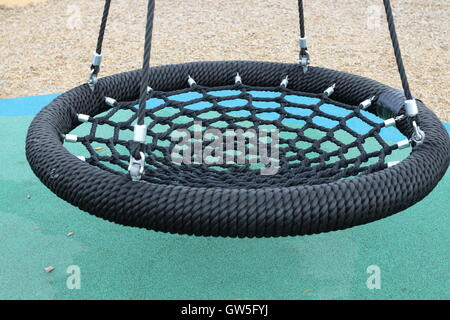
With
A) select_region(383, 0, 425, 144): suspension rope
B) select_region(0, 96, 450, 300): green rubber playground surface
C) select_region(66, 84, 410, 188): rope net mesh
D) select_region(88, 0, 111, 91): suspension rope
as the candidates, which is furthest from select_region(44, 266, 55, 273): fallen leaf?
select_region(383, 0, 425, 144): suspension rope

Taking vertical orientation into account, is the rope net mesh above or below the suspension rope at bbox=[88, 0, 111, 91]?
below

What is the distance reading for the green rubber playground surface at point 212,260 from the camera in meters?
1.50

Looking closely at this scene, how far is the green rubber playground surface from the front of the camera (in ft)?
4.92

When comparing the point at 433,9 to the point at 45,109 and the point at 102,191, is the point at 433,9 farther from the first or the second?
the point at 102,191

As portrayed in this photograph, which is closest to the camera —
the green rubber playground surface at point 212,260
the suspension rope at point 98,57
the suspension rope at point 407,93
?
the suspension rope at point 407,93

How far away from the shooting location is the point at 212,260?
1646mm

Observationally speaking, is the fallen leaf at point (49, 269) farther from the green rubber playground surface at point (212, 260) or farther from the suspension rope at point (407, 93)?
the suspension rope at point (407, 93)

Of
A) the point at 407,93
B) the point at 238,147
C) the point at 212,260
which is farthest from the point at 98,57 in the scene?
the point at 407,93

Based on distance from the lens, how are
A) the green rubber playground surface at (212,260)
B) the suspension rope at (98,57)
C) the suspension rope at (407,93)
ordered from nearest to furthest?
the suspension rope at (407,93)
the green rubber playground surface at (212,260)
the suspension rope at (98,57)

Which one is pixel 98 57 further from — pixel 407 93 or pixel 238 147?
pixel 407 93

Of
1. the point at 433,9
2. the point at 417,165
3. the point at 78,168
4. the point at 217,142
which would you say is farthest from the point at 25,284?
the point at 433,9

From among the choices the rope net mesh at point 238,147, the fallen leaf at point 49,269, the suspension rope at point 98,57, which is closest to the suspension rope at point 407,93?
the rope net mesh at point 238,147

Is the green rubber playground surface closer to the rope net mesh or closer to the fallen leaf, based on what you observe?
the fallen leaf

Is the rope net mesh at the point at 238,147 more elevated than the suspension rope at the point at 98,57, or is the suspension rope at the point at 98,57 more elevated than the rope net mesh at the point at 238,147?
the suspension rope at the point at 98,57
